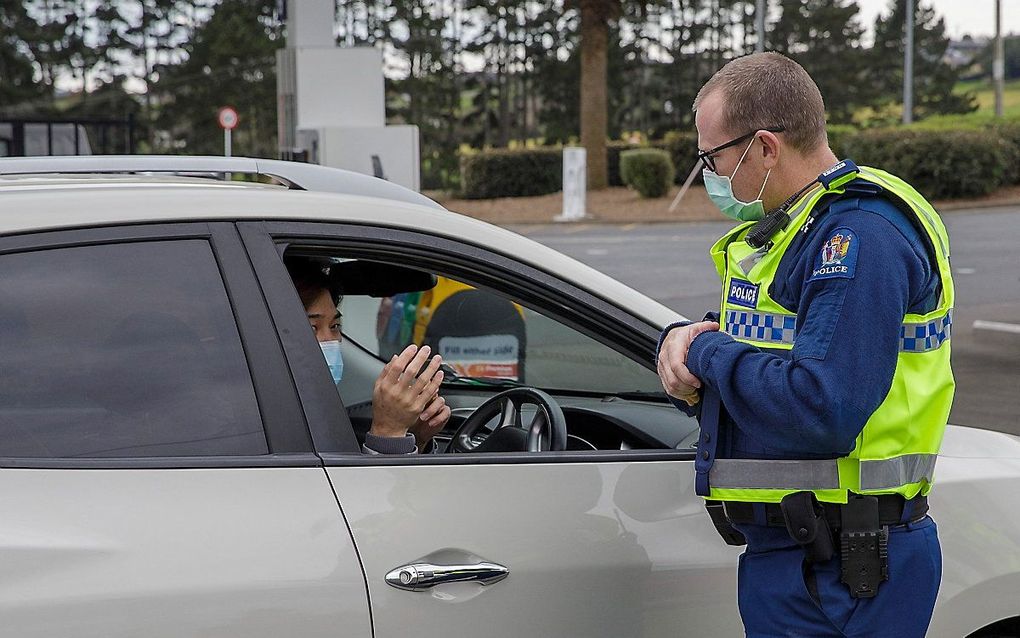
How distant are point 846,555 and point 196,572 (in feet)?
3.39

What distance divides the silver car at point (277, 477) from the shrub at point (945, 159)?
943 inches

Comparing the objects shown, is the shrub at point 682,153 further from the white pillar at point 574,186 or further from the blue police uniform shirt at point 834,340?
the blue police uniform shirt at point 834,340

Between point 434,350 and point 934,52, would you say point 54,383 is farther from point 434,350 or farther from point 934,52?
point 934,52

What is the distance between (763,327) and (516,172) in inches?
1220

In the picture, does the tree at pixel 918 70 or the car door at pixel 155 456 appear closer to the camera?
the car door at pixel 155 456

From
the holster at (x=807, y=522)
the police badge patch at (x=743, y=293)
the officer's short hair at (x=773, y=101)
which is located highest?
the officer's short hair at (x=773, y=101)

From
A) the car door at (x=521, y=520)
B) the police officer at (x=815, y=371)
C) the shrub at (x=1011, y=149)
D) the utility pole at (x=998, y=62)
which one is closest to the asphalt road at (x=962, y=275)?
the shrub at (x=1011, y=149)

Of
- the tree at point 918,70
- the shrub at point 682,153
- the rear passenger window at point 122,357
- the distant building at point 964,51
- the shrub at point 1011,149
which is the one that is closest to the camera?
the rear passenger window at point 122,357

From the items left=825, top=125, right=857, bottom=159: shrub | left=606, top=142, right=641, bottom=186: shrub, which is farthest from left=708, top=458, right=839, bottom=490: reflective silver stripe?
left=606, top=142, right=641, bottom=186: shrub

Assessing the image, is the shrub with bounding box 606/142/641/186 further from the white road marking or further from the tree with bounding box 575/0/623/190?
the white road marking

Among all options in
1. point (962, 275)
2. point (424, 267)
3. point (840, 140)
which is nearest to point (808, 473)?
point (424, 267)

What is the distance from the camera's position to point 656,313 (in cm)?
251

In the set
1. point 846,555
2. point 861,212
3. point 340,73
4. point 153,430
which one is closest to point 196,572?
point 153,430

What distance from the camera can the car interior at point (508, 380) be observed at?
273 centimetres
